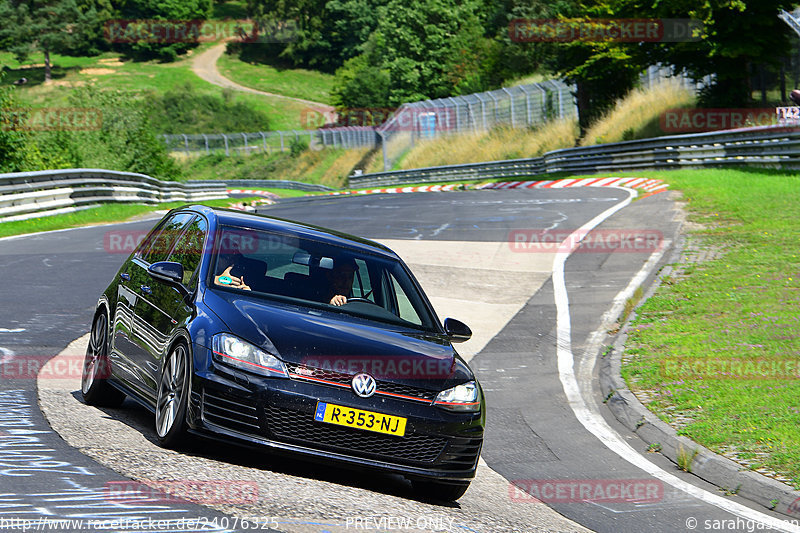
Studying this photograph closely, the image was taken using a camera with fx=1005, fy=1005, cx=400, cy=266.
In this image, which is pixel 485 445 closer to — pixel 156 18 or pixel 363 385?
pixel 363 385

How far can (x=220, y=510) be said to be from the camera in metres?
5.09

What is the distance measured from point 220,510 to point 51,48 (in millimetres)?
133420

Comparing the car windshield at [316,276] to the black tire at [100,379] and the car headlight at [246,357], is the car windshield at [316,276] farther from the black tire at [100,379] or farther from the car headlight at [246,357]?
the black tire at [100,379]

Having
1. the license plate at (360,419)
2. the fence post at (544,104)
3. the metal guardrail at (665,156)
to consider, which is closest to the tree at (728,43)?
the metal guardrail at (665,156)

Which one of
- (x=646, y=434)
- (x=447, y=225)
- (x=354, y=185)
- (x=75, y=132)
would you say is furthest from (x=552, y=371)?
(x=354, y=185)

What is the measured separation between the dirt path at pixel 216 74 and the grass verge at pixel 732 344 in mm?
107667

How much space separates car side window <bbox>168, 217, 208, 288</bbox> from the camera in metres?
7.15

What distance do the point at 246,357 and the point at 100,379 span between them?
87.0 inches

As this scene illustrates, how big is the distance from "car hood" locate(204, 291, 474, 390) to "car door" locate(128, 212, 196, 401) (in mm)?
485

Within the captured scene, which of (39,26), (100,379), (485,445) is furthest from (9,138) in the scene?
(39,26)

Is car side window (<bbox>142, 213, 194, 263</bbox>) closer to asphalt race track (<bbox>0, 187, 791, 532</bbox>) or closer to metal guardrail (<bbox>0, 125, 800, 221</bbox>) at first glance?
asphalt race track (<bbox>0, 187, 791, 532</bbox>)

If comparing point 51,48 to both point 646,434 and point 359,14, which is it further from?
point 646,434

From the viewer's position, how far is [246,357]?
6.01 metres

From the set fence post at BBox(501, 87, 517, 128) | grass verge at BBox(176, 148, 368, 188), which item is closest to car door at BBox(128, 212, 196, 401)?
fence post at BBox(501, 87, 517, 128)
